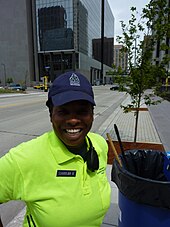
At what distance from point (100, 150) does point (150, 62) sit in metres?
3.70

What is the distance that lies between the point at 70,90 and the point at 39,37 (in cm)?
7707

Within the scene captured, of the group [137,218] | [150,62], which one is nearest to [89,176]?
[137,218]

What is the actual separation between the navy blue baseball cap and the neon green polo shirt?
281 millimetres

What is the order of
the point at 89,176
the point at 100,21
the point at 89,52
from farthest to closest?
the point at 100,21 < the point at 89,52 < the point at 89,176

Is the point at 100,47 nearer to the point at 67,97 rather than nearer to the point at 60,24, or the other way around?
the point at 60,24

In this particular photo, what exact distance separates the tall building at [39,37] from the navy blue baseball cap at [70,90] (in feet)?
233

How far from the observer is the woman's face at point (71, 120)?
3.85 feet

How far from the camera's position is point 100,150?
1.44m

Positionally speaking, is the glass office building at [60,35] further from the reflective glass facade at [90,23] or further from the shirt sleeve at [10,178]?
the shirt sleeve at [10,178]

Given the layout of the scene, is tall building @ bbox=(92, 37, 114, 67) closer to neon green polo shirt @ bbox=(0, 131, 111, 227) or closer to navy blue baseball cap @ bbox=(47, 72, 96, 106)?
navy blue baseball cap @ bbox=(47, 72, 96, 106)

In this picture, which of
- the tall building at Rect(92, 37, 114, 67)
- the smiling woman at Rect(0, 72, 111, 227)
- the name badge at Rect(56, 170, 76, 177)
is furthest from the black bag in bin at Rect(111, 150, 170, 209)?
the tall building at Rect(92, 37, 114, 67)

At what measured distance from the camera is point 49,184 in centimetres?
113

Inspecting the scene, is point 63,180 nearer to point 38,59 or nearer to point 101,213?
point 101,213

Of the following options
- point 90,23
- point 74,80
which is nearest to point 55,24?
point 90,23
